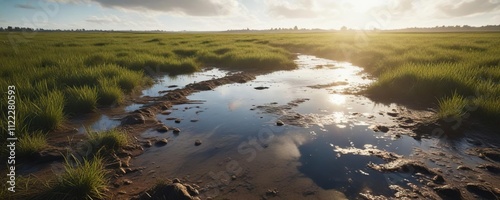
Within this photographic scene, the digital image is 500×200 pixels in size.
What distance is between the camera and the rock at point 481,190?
10.4 feet

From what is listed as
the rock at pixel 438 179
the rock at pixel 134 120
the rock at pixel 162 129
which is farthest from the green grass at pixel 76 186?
the rock at pixel 438 179

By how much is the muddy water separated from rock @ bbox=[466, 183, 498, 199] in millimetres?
Result: 558

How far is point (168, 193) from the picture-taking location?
Answer: 306 cm

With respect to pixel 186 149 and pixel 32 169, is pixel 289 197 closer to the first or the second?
pixel 186 149

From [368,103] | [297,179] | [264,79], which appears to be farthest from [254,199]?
[264,79]

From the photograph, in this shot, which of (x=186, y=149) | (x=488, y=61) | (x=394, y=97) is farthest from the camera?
(x=488, y=61)

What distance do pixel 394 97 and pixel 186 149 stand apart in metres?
6.64

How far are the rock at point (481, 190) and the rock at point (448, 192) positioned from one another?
0.28m

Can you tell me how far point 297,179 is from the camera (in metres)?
3.55

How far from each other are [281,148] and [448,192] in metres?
2.31

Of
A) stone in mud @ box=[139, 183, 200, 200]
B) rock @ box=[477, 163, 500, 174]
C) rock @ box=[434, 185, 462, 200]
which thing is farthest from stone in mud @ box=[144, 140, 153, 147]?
rock @ box=[477, 163, 500, 174]

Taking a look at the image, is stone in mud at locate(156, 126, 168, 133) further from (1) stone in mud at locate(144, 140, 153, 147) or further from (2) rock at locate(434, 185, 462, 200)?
(2) rock at locate(434, 185, 462, 200)

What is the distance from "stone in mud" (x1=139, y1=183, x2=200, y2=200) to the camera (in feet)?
9.94

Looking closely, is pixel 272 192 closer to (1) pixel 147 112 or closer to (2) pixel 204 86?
(1) pixel 147 112
